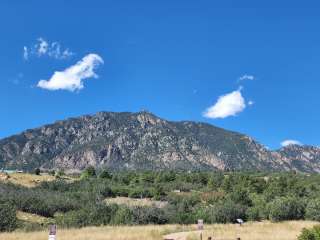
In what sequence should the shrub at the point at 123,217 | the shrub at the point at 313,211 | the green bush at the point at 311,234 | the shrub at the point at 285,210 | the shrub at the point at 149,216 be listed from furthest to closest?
the shrub at the point at 285,210 < the shrub at the point at 313,211 < the shrub at the point at 149,216 < the shrub at the point at 123,217 < the green bush at the point at 311,234

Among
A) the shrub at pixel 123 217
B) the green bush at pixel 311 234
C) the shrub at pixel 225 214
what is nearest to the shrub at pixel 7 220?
the shrub at pixel 123 217

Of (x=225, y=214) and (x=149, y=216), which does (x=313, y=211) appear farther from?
(x=149, y=216)

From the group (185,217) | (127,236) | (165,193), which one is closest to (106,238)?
(127,236)

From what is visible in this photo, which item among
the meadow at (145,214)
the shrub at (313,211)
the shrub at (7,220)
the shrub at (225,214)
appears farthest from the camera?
the shrub at (313,211)

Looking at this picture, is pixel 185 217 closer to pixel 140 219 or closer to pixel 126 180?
pixel 140 219

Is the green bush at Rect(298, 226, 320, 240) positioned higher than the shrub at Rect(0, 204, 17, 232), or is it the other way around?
the shrub at Rect(0, 204, 17, 232)

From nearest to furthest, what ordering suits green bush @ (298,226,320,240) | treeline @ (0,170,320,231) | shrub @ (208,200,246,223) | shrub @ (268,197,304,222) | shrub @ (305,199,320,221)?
green bush @ (298,226,320,240) < treeline @ (0,170,320,231) < shrub @ (208,200,246,223) < shrub @ (305,199,320,221) < shrub @ (268,197,304,222)

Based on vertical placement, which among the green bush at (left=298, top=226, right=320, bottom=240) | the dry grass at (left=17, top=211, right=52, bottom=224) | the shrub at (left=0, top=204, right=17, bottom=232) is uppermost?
the dry grass at (left=17, top=211, right=52, bottom=224)

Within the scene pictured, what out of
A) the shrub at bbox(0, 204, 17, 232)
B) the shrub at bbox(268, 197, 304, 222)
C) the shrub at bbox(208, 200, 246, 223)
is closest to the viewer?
the shrub at bbox(0, 204, 17, 232)

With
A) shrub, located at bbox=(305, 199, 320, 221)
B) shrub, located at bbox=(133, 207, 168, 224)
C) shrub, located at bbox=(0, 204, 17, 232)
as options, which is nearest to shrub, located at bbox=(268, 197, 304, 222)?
shrub, located at bbox=(305, 199, 320, 221)

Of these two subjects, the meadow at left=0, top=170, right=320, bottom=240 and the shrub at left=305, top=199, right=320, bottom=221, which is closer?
the meadow at left=0, top=170, right=320, bottom=240

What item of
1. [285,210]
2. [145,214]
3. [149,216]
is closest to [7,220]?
[145,214]

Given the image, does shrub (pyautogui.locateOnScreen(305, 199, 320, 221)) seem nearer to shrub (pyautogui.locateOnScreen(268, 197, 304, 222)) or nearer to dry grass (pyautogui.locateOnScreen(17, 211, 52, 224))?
shrub (pyautogui.locateOnScreen(268, 197, 304, 222))

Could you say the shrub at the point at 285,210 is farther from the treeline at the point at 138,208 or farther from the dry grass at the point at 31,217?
the dry grass at the point at 31,217
